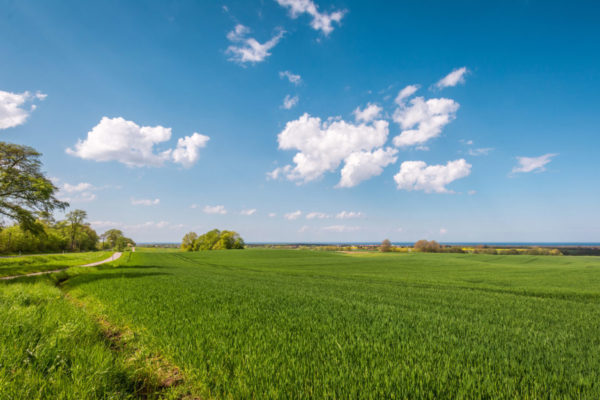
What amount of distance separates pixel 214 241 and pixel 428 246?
85335 millimetres

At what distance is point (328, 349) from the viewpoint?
450 cm

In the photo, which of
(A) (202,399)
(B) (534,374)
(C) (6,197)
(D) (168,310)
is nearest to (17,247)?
A: (C) (6,197)

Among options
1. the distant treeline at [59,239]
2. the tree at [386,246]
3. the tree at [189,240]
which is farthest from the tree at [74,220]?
the tree at [386,246]

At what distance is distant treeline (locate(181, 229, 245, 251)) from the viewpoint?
96606mm

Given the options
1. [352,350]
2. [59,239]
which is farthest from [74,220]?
[352,350]

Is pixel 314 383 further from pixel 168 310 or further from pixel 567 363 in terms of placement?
pixel 168 310

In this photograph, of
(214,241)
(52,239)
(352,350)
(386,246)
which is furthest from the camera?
(214,241)

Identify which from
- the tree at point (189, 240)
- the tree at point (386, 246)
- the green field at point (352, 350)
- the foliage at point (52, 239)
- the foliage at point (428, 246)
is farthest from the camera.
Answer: the tree at point (189, 240)

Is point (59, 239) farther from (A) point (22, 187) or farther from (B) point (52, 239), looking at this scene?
(A) point (22, 187)

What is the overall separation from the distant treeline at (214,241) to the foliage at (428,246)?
70.7m

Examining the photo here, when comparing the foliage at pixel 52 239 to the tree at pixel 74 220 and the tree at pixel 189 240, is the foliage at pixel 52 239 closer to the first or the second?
the tree at pixel 74 220

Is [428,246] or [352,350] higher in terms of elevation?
[352,350]

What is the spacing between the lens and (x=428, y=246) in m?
88.8

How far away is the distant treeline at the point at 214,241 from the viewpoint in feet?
317
